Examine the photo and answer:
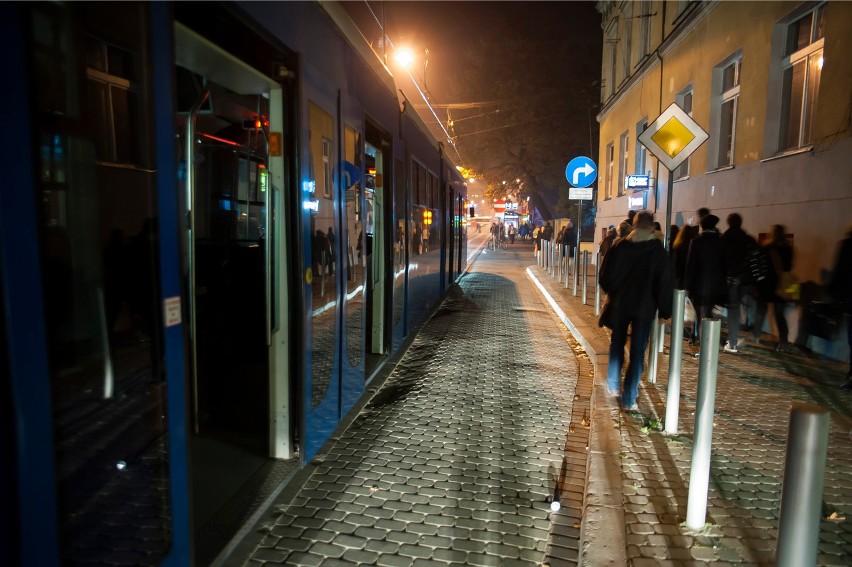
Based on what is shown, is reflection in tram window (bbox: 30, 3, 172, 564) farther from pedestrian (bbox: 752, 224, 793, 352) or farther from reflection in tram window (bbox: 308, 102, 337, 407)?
pedestrian (bbox: 752, 224, 793, 352)

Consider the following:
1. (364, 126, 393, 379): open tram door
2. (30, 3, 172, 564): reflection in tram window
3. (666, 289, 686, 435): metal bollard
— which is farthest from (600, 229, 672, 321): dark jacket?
(30, 3, 172, 564): reflection in tram window

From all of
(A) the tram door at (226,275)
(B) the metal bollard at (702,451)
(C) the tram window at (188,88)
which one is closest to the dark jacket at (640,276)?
(B) the metal bollard at (702,451)

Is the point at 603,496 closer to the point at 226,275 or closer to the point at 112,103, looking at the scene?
the point at 112,103

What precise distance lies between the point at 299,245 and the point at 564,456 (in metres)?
2.68

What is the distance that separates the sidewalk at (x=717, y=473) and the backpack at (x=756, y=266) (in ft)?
4.17

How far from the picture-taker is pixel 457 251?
50.6 ft

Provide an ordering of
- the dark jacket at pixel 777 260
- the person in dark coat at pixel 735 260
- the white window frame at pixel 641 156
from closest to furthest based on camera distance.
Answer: the dark jacket at pixel 777 260 → the person in dark coat at pixel 735 260 → the white window frame at pixel 641 156

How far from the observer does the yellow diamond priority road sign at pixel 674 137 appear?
582cm

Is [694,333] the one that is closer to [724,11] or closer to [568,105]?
[724,11]

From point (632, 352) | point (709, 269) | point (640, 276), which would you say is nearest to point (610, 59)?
point (709, 269)

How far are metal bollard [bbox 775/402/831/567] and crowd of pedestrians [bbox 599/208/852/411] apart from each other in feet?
10.0

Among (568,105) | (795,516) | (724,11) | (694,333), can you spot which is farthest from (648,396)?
(568,105)

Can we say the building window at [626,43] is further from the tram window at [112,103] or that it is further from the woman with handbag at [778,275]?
the tram window at [112,103]

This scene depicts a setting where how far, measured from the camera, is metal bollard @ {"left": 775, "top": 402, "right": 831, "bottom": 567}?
83.8 inches
